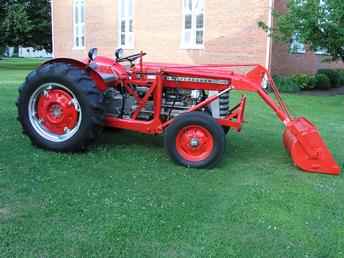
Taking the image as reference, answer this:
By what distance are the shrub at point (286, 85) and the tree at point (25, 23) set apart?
17.8 metres

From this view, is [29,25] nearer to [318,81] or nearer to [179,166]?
[318,81]

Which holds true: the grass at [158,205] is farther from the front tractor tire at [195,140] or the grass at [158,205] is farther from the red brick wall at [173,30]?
the red brick wall at [173,30]

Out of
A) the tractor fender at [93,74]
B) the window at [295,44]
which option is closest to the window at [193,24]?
the window at [295,44]

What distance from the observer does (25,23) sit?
28.8 m

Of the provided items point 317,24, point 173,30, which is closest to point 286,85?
point 317,24

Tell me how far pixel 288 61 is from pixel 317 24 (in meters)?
4.87

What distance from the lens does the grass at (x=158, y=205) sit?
3.70 metres

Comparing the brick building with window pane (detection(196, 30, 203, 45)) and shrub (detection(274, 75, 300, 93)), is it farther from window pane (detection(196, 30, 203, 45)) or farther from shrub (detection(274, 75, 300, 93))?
shrub (detection(274, 75, 300, 93))

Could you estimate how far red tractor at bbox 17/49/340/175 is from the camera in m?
5.76

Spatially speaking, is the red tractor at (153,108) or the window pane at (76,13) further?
the window pane at (76,13)

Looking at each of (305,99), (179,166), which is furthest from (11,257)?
(305,99)

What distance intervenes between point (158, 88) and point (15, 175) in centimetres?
206

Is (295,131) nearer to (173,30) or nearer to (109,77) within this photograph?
(109,77)

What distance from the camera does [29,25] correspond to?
29.6 metres
